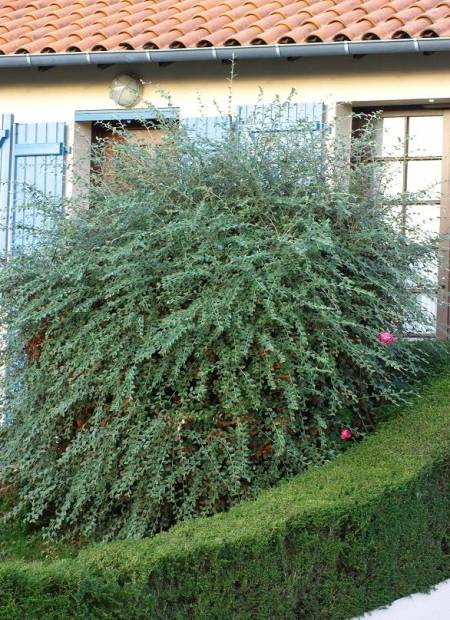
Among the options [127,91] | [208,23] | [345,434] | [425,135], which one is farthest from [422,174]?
[345,434]

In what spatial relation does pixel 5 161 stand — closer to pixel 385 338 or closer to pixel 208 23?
pixel 208 23

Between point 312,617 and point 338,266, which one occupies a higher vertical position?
point 338,266

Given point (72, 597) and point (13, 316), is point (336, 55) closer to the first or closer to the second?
point (13, 316)

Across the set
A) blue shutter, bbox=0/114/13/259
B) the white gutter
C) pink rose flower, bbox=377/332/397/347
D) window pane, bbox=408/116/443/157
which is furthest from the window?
blue shutter, bbox=0/114/13/259

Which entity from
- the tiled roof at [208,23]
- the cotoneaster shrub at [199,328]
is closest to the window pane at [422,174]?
the tiled roof at [208,23]

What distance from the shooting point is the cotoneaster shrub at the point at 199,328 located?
541cm

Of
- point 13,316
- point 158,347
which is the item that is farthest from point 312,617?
point 13,316

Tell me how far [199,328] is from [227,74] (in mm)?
2988

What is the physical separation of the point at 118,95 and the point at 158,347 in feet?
10.2

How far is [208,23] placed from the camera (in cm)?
780

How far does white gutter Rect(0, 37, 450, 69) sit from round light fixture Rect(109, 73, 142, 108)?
0.82ft

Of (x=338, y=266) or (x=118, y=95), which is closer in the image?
(x=338, y=266)

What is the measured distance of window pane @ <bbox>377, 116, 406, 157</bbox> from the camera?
7.59 metres

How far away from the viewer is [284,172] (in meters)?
6.12
